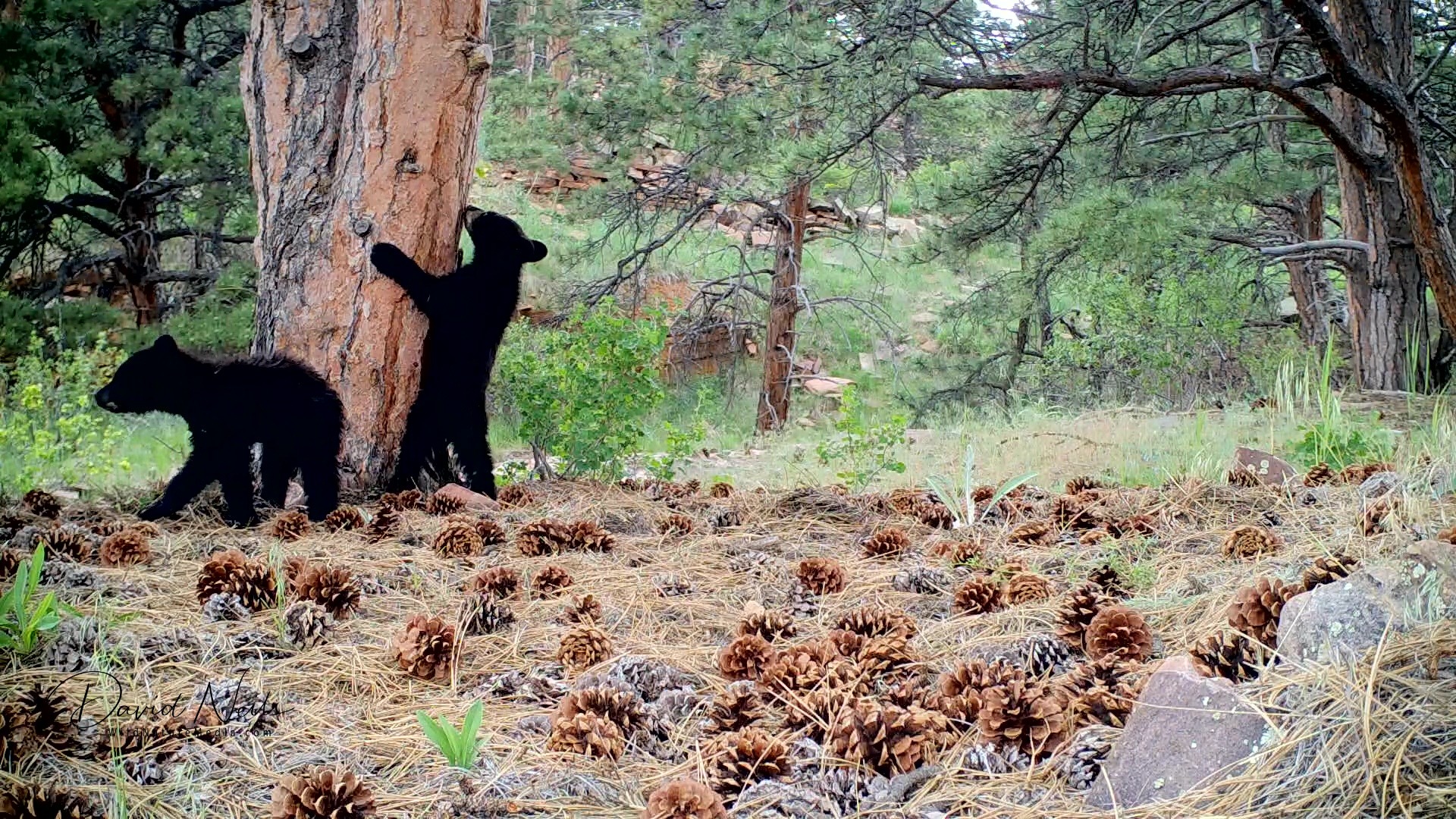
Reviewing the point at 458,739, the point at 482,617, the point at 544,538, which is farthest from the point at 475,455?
the point at 458,739

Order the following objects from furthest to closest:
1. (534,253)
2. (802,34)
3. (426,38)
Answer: (802,34) < (534,253) < (426,38)

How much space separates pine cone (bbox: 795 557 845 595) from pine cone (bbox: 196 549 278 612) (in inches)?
50.5

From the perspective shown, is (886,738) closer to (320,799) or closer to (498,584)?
(320,799)

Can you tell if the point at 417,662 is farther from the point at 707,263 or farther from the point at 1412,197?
the point at 707,263

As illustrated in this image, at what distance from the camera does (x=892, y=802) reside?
1.52m

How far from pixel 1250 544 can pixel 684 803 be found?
6.22 ft

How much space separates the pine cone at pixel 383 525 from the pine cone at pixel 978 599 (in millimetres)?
1852

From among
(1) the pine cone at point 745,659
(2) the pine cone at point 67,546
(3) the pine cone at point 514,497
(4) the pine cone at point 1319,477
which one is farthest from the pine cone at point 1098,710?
(3) the pine cone at point 514,497

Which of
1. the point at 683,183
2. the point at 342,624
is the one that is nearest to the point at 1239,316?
the point at 683,183

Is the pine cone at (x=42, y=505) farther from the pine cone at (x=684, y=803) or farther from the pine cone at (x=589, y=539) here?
the pine cone at (x=684, y=803)

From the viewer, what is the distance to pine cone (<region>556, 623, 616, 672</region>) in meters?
2.07

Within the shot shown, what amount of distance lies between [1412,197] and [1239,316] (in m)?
5.28

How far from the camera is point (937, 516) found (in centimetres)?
365

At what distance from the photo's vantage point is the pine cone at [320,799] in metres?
1.38
